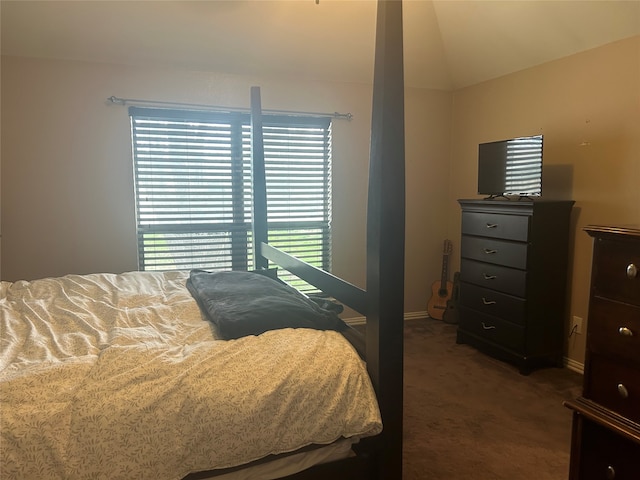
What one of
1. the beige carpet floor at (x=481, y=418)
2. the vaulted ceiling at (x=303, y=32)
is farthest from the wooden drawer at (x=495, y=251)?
the vaulted ceiling at (x=303, y=32)

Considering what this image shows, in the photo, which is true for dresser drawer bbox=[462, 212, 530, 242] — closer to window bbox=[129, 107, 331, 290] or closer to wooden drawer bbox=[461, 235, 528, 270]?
wooden drawer bbox=[461, 235, 528, 270]

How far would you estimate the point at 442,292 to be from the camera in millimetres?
4273

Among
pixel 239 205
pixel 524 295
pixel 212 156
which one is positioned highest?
pixel 212 156

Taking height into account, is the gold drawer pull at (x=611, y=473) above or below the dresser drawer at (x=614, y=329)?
below

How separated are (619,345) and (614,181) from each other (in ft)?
6.09

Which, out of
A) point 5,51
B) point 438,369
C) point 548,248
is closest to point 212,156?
point 5,51

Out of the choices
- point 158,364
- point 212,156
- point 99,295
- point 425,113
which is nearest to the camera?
point 158,364

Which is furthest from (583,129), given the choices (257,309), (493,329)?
(257,309)

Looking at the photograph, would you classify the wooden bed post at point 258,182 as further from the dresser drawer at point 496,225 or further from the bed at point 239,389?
the dresser drawer at point 496,225

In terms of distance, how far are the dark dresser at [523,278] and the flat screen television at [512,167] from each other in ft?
0.42

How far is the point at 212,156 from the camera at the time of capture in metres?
3.67

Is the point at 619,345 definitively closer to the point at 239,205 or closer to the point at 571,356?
the point at 571,356

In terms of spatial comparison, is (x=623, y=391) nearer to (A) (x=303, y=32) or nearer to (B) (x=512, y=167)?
(B) (x=512, y=167)

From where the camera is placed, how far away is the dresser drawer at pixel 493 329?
10.1ft
